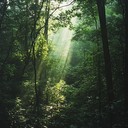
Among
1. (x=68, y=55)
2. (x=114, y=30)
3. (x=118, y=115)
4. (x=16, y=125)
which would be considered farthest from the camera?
(x=68, y=55)

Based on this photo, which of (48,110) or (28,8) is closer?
(48,110)

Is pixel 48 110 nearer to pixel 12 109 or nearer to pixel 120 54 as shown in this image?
pixel 12 109

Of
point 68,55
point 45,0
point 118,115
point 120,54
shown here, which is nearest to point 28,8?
point 45,0

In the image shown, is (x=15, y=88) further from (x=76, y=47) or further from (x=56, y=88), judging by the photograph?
(x=76, y=47)

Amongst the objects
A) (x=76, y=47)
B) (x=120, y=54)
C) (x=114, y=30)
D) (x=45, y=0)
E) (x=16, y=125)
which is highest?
(x=76, y=47)

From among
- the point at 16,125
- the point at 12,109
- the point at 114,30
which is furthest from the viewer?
the point at 114,30

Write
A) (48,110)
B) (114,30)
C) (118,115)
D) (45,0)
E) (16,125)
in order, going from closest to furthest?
1. (118,115)
2. (16,125)
3. (48,110)
4. (45,0)
5. (114,30)

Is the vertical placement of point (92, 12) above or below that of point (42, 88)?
above

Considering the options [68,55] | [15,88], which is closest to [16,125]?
[15,88]

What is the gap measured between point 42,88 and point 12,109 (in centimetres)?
381

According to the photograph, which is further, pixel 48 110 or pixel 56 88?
pixel 56 88

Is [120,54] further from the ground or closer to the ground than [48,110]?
further from the ground

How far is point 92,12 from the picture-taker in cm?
1599

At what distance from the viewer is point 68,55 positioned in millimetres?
44656
